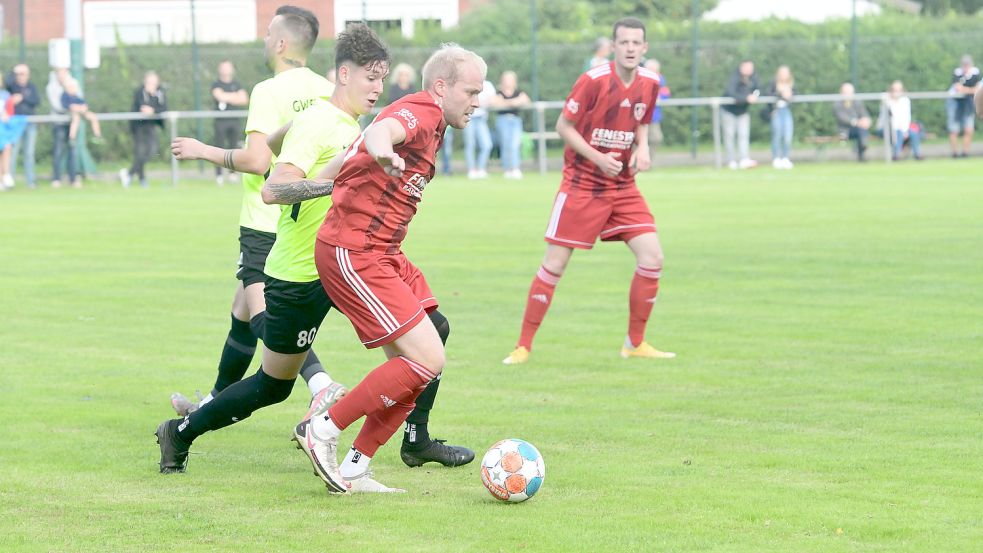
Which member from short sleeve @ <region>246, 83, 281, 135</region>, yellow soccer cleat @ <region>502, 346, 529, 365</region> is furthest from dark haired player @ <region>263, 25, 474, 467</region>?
yellow soccer cleat @ <region>502, 346, 529, 365</region>

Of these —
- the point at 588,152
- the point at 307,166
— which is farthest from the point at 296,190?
the point at 588,152

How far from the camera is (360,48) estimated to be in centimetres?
620

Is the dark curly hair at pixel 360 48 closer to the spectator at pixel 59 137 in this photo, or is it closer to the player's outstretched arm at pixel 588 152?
the player's outstretched arm at pixel 588 152

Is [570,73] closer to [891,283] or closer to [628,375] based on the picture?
[891,283]

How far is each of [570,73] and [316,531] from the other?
28.0 metres

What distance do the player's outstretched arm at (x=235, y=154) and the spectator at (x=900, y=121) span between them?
2545 centimetres

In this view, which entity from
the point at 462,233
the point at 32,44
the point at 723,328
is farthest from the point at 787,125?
the point at 723,328

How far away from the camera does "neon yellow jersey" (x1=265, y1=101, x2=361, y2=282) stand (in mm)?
6273

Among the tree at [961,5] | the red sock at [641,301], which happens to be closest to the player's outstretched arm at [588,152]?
the red sock at [641,301]

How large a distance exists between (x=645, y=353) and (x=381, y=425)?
382 cm

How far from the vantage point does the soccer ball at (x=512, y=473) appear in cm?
598

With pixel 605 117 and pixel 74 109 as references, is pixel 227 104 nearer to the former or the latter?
pixel 74 109

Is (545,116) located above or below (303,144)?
below

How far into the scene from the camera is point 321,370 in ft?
24.3
